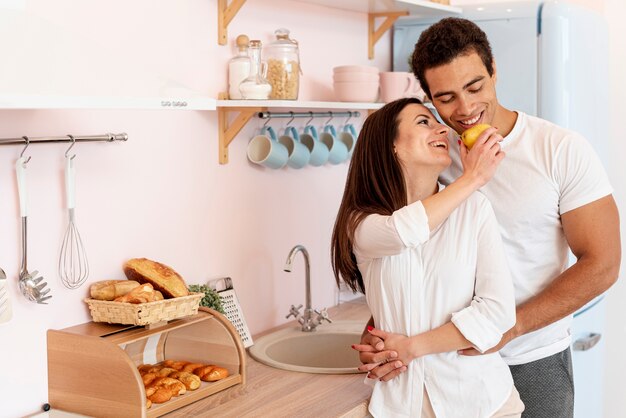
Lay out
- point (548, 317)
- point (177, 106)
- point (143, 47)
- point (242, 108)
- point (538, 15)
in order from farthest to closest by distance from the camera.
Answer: point (538, 15) → point (242, 108) → point (143, 47) → point (548, 317) → point (177, 106)

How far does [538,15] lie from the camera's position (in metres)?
2.94

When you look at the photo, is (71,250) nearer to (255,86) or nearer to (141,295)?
(141,295)

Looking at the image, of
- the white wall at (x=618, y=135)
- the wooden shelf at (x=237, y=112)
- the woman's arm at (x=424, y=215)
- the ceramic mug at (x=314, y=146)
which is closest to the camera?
the woman's arm at (x=424, y=215)

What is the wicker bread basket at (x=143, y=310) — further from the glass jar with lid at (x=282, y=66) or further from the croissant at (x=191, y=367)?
the glass jar with lid at (x=282, y=66)

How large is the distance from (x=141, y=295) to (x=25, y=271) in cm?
26

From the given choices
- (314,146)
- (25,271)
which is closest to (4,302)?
(25,271)

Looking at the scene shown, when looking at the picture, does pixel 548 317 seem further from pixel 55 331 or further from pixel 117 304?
pixel 55 331

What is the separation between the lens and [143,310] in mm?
1947

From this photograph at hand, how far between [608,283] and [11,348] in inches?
53.1

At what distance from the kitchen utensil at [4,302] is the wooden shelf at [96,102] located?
376 mm

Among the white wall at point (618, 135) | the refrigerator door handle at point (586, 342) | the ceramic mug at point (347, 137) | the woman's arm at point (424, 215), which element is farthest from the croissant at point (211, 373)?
the white wall at point (618, 135)

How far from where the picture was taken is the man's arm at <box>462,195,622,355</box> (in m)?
1.98

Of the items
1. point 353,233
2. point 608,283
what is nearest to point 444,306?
point 353,233

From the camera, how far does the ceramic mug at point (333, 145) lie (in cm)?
292
